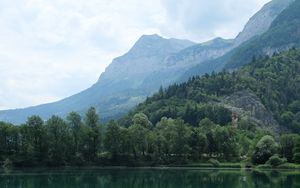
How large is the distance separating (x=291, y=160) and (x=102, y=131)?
62.4 meters

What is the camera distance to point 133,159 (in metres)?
152

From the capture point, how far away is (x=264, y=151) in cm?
14700

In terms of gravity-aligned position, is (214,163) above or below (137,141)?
below

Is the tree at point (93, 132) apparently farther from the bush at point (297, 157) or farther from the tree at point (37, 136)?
the bush at point (297, 157)

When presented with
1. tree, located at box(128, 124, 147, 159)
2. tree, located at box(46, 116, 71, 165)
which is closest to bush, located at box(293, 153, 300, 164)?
tree, located at box(128, 124, 147, 159)

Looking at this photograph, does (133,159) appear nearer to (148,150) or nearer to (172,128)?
(148,150)

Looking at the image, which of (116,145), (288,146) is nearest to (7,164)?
(116,145)

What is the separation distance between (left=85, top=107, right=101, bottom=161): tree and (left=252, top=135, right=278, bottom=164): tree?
51.3 m

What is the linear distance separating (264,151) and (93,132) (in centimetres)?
5560

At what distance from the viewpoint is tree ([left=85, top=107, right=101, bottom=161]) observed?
153000 millimetres

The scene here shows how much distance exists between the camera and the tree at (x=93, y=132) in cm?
15300

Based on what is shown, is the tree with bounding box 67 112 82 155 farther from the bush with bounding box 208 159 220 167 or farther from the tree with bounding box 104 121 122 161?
the bush with bounding box 208 159 220 167

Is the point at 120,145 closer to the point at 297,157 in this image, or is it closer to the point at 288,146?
the point at 288,146

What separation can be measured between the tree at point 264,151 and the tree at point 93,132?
51.3 m
